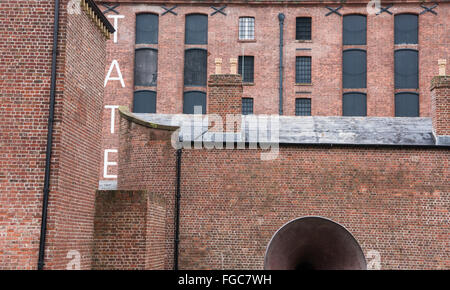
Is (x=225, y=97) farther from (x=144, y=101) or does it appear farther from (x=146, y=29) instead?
(x=146, y=29)

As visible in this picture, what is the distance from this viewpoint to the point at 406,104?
29703 mm

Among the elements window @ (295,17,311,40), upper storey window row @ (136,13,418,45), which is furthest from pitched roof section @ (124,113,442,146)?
window @ (295,17,311,40)

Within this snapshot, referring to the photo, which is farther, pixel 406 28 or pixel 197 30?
pixel 197 30

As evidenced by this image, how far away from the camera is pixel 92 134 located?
11367 millimetres

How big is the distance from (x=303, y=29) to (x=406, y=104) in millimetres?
7552

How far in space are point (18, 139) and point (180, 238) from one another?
6803 millimetres

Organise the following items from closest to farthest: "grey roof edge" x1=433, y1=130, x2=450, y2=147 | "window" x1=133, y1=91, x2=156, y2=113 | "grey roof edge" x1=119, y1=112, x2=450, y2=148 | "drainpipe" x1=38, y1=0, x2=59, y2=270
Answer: "drainpipe" x1=38, y1=0, x2=59, y2=270 → "grey roof edge" x1=433, y1=130, x2=450, y2=147 → "grey roof edge" x1=119, y1=112, x2=450, y2=148 → "window" x1=133, y1=91, x2=156, y2=113

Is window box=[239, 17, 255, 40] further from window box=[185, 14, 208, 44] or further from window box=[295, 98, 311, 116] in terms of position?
window box=[295, 98, 311, 116]

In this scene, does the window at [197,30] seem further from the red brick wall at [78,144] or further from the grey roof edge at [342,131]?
the red brick wall at [78,144]

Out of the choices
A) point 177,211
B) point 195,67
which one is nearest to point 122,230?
point 177,211

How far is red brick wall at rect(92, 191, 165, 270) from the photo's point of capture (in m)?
11.3

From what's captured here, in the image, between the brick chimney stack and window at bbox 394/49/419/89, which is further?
window at bbox 394/49/419/89

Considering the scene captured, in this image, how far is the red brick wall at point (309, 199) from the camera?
15047 mm

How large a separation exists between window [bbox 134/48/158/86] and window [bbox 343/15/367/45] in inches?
453
